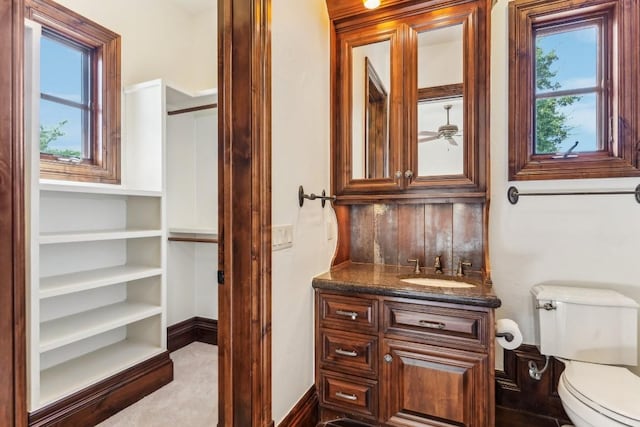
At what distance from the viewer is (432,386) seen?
4.98ft

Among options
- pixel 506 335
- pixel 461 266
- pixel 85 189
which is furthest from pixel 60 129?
pixel 506 335

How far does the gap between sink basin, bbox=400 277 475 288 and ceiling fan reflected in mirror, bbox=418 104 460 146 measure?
78 centimetres

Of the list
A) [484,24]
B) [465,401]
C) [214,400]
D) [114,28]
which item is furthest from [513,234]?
[114,28]

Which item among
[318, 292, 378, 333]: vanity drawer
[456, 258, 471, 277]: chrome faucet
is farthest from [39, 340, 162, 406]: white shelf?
[456, 258, 471, 277]: chrome faucet

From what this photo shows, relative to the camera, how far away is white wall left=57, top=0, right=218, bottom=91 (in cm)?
232

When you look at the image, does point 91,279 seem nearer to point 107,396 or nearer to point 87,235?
point 87,235

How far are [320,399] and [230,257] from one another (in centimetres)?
101

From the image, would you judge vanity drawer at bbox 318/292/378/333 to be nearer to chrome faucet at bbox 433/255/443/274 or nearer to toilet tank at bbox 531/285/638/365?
chrome faucet at bbox 433/255/443/274

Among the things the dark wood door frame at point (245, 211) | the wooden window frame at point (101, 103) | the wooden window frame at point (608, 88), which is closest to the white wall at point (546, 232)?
the wooden window frame at point (608, 88)

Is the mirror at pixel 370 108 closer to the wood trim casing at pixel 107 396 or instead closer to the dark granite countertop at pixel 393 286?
the dark granite countertop at pixel 393 286

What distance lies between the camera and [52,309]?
6.34 feet

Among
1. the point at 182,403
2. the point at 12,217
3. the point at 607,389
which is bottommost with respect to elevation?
the point at 182,403

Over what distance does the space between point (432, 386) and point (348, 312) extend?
0.52 m

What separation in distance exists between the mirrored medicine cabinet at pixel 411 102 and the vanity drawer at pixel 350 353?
822 mm
